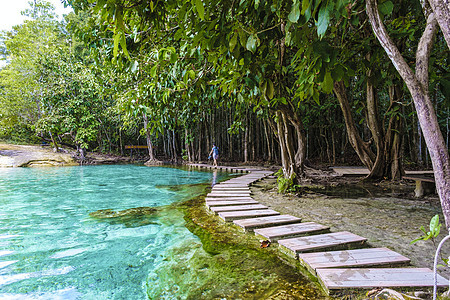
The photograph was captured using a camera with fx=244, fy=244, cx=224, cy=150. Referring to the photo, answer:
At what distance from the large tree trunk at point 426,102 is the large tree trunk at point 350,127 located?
177 inches

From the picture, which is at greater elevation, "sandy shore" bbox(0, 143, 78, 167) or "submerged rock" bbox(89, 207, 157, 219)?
"sandy shore" bbox(0, 143, 78, 167)

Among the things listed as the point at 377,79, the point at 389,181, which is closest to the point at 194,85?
the point at 377,79

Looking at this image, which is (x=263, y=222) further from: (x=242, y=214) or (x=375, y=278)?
(x=375, y=278)

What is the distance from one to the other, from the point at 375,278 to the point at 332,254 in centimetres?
45

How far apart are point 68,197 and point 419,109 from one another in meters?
7.48

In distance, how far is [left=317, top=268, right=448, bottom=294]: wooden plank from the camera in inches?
66.8

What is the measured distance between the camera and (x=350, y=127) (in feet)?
20.9

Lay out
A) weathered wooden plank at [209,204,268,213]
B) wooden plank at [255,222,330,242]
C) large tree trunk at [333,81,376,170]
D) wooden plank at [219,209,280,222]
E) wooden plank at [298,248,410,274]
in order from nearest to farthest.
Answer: wooden plank at [298,248,410,274]
wooden plank at [255,222,330,242]
wooden plank at [219,209,280,222]
weathered wooden plank at [209,204,268,213]
large tree trunk at [333,81,376,170]

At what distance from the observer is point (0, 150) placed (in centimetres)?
1483

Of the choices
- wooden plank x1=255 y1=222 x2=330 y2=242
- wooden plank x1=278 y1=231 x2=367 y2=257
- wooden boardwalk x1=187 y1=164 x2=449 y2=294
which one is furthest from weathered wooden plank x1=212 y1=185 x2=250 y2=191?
wooden plank x1=278 y1=231 x2=367 y2=257

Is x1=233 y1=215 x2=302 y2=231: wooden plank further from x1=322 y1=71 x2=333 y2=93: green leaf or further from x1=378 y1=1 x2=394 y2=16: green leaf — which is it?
x1=378 y1=1 x2=394 y2=16: green leaf

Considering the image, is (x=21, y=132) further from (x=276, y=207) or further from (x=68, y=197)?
(x=276, y=207)

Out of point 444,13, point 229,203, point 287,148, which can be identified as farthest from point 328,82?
point 287,148

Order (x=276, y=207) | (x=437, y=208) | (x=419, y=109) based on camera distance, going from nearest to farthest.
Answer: (x=419, y=109) → (x=437, y=208) → (x=276, y=207)
